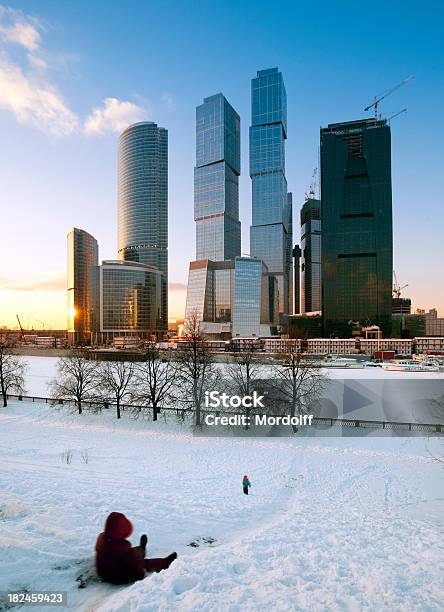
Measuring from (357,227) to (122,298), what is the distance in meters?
133

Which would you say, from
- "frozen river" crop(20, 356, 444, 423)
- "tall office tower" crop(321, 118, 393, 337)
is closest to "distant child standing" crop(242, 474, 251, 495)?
"frozen river" crop(20, 356, 444, 423)

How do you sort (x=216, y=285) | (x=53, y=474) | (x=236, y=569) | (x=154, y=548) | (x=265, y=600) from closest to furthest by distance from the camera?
(x=265, y=600)
(x=236, y=569)
(x=154, y=548)
(x=53, y=474)
(x=216, y=285)

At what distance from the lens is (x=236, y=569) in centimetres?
656

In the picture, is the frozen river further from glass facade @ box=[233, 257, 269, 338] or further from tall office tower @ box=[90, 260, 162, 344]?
tall office tower @ box=[90, 260, 162, 344]

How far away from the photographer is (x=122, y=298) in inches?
7023

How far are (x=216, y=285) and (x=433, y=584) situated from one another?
189 meters

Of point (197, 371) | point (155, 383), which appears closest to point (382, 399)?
point (197, 371)

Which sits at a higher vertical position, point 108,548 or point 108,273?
point 108,273

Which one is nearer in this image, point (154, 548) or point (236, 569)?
point (236, 569)

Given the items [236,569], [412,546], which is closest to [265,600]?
[236,569]

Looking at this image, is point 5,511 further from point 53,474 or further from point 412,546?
point 412,546

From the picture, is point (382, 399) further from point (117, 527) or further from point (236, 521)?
point (117, 527)

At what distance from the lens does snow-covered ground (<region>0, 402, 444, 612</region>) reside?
5.91 metres

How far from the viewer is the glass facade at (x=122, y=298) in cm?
17488
